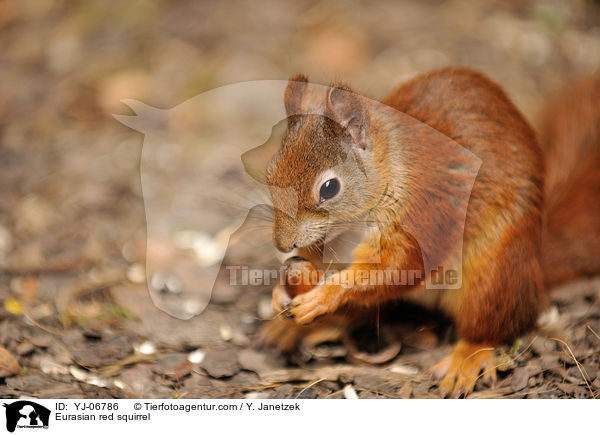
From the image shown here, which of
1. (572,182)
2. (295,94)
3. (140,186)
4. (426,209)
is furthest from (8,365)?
(572,182)

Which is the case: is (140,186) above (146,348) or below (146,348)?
above

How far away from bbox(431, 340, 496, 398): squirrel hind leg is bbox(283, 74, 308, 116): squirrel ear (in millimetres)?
664

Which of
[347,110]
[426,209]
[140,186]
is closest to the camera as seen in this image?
[347,110]

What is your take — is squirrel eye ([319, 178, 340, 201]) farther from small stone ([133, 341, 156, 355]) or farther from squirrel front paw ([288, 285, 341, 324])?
small stone ([133, 341, 156, 355])

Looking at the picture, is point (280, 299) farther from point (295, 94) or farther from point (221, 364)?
point (295, 94)

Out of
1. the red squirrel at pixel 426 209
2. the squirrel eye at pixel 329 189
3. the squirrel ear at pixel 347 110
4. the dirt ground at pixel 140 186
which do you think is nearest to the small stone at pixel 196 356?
the dirt ground at pixel 140 186

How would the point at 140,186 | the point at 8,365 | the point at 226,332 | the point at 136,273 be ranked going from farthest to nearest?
the point at 140,186 → the point at 136,273 → the point at 226,332 → the point at 8,365

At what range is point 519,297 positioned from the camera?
3.88ft

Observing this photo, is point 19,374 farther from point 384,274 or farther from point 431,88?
point 431,88

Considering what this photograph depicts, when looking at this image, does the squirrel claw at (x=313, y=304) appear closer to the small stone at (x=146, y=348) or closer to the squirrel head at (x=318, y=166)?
the squirrel head at (x=318, y=166)

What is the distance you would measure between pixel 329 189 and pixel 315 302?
24 cm

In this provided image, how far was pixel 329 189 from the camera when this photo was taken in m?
1.01
